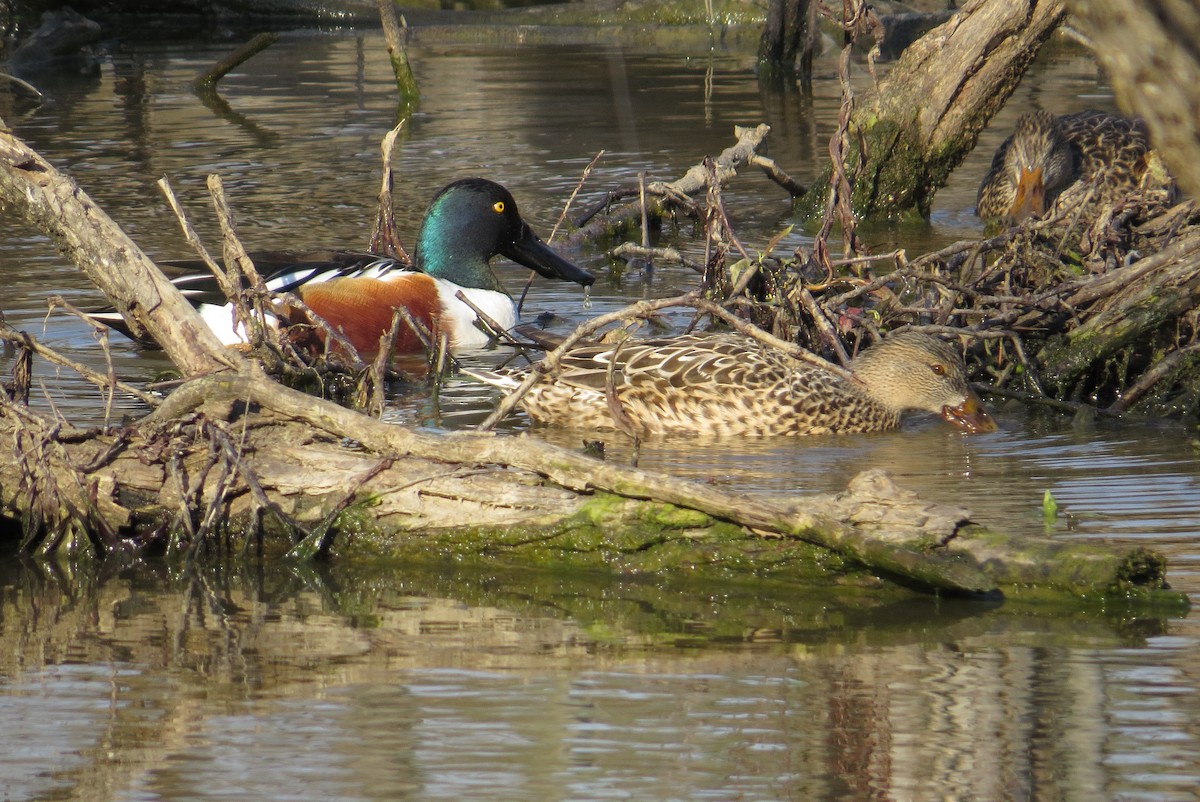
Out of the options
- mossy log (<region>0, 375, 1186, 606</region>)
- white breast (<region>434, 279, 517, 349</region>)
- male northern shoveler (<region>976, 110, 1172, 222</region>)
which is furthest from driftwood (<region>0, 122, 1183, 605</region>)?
male northern shoveler (<region>976, 110, 1172, 222</region>)

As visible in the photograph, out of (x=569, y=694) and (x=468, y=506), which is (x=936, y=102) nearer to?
(x=468, y=506)

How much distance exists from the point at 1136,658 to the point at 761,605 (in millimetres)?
1096

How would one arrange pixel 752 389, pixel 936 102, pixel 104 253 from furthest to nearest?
pixel 936 102 → pixel 752 389 → pixel 104 253

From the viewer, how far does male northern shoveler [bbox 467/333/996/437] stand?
7.21 metres

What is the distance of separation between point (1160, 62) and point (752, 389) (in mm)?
5263

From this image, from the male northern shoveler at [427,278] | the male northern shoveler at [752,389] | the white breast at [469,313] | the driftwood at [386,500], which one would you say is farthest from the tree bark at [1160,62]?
the white breast at [469,313]

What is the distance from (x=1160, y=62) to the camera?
6.36ft

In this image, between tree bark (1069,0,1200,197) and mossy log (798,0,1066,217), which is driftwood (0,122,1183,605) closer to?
tree bark (1069,0,1200,197)

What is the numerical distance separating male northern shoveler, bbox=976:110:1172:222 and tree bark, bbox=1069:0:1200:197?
9.74m

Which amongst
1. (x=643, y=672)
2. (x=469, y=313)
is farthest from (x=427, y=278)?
(x=643, y=672)

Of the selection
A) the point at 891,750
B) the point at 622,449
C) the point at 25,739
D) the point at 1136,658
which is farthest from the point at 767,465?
the point at 25,739

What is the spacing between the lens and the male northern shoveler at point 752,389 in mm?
7215

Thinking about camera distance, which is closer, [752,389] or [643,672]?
[643,672]

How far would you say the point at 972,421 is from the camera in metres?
7.25
